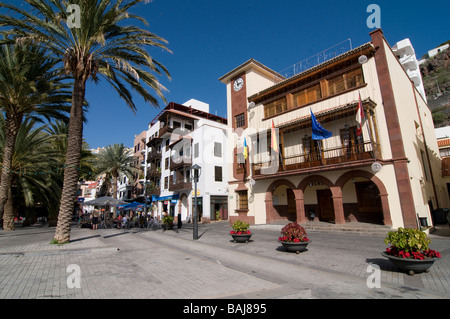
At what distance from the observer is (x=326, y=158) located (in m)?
16.2

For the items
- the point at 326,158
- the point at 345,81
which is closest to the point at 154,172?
the point at 326,158

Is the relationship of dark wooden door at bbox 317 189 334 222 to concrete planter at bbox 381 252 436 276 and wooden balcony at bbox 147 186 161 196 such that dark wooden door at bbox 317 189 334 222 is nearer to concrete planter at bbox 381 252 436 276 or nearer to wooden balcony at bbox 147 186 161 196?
concrete planter at bbox 381 252 436 276

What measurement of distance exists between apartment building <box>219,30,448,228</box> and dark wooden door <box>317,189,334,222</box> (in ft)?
0.23

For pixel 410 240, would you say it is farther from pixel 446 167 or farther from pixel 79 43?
pixel 446 167

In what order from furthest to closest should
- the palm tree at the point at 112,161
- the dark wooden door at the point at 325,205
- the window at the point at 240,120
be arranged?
the palm tree at the point at 112,161 < the window at the point at 240,120 < the dark wooden door at the point at 325,205

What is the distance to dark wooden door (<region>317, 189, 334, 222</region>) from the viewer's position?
57.5ft

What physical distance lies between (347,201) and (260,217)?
6.87m

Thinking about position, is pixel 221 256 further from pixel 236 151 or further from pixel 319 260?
pixel 236 151

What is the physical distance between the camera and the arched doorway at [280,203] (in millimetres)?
19484

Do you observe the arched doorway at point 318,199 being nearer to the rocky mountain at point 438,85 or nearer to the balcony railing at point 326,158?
the balcony railing at point 326,158

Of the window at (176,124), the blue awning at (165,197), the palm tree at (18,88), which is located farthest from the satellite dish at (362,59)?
the window at (176,124)

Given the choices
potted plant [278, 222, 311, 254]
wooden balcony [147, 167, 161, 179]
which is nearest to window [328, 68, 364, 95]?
potted plant [278, 222, 311, 254]

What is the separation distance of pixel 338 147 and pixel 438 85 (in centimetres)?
9165

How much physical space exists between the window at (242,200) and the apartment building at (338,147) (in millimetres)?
90
